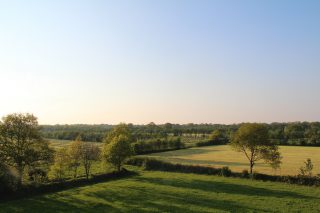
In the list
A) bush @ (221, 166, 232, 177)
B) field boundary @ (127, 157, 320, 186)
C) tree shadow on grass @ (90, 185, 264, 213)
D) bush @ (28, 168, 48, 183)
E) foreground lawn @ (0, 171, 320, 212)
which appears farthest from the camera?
bush @ (221, 166, 232, 177)

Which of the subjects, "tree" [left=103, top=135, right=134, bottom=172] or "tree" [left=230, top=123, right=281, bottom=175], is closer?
"tree" [left=230, top=123, right=281, bottom=175]

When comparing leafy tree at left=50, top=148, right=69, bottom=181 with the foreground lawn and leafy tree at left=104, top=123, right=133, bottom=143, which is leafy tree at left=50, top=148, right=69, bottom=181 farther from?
leafy tree at left=104, top=123, right=133, bottom=143

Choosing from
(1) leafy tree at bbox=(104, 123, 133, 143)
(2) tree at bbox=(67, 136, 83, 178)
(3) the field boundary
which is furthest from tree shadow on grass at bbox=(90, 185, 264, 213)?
(1) leafy tree at bbox=(104, 123, 133, 143)

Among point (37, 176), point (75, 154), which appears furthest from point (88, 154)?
point (37, 176)

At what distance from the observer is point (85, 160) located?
64.9 m

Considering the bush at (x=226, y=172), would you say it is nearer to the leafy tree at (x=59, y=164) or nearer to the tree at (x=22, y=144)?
the leafy tree at (x=59, y=164)

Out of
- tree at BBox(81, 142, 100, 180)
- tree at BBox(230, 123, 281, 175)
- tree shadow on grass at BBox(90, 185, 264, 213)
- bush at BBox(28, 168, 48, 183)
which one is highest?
tree at BBox(230, 123, 281, 175)

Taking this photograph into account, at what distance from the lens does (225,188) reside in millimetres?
51875

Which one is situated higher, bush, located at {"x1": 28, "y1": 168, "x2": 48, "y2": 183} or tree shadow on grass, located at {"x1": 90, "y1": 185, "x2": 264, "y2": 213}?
bush, located at {"x1": 28, "y1": 168, "x2": 48, "y2": 183}

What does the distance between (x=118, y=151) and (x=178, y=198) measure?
27.3m

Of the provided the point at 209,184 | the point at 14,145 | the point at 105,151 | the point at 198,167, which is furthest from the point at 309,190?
the point at 14,145

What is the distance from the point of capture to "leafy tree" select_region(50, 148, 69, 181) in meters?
59.4

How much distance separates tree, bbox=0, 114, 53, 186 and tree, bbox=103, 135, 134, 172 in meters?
19.0

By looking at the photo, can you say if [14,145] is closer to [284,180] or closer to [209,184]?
[209,184]
